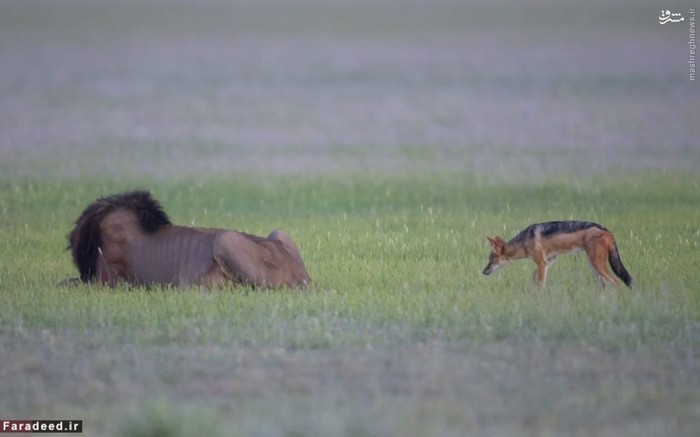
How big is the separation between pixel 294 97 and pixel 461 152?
51.4ft

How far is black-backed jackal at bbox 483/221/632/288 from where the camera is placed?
488 inches

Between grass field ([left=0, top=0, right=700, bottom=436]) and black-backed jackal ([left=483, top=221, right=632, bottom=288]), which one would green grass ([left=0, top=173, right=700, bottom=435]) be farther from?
black-backed jackal ([left=483, top=221, right=632, bottom=288])

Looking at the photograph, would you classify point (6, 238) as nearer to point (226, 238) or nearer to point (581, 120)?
point (226, 238)

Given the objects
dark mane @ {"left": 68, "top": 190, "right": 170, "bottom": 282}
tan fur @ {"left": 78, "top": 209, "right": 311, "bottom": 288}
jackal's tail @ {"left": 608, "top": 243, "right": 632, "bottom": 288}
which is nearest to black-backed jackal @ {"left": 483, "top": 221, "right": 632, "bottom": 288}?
jackal's tail @ {"left": 608, "top": 243, "right": 632, "bottom": 288}

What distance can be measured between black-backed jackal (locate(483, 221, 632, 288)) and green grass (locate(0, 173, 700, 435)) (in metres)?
0.20

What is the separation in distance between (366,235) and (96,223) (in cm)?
478

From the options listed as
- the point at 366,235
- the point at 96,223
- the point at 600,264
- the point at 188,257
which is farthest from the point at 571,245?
the point at 366,235

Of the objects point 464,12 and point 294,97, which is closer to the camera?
point 294,97

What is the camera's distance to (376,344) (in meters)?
10.5

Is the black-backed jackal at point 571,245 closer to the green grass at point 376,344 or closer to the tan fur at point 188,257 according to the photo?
the green grass at point 376,344

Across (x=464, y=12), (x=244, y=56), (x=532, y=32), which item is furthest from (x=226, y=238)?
(x=464, y=12)

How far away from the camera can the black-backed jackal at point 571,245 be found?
12.4 meters

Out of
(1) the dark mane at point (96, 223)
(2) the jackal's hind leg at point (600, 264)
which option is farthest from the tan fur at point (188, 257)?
(2) the jackal's hind leg at point (600, 264)

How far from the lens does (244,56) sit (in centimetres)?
5716
